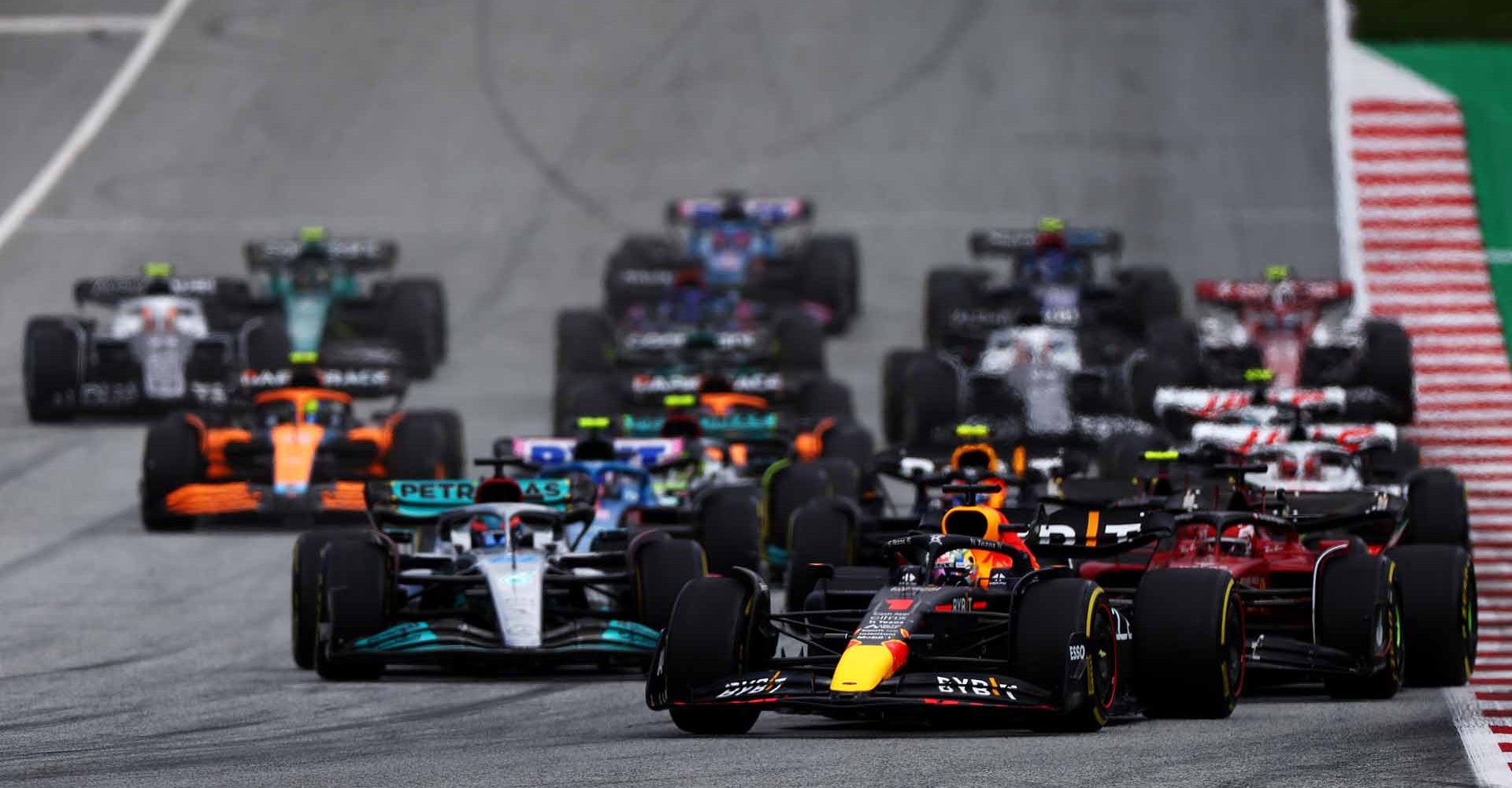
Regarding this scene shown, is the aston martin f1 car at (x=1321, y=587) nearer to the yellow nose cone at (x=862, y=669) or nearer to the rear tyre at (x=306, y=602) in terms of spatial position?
the yellow nose cone at (x=862, y=669)

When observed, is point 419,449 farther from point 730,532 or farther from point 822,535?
point 822,535

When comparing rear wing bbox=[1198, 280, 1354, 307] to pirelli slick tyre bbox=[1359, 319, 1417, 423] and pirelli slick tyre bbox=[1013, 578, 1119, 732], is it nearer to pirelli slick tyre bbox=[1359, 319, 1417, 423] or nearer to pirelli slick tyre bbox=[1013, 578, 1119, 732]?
pirelli slick tyre bbox=[1359, 319, 1417, 423]

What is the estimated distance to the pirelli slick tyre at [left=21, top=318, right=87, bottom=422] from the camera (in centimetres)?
3269

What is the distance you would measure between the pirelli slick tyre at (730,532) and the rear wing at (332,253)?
13449 millimetres

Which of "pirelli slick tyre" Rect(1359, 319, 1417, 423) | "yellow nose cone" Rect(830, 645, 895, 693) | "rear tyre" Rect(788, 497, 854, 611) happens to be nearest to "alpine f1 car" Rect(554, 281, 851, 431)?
"pirelli slick tyre" Rect(1359, 319, 1417, 423)

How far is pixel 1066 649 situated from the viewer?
1543cm

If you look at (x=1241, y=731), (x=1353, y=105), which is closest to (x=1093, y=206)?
(x=1353, y=105)

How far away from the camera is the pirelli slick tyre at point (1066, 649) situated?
A: 1545 cm

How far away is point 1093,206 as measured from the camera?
137 feet

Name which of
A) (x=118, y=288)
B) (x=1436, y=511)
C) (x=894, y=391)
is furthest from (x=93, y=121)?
(x=1436, y=511)

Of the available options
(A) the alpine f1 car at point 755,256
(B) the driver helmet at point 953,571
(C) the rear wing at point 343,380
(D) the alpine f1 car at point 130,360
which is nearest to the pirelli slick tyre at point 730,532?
(B) the driver helmet at point 953,571

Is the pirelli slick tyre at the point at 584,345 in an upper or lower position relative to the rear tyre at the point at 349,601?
upper

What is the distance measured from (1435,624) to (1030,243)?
1840cm

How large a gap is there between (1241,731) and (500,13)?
1352 inches
